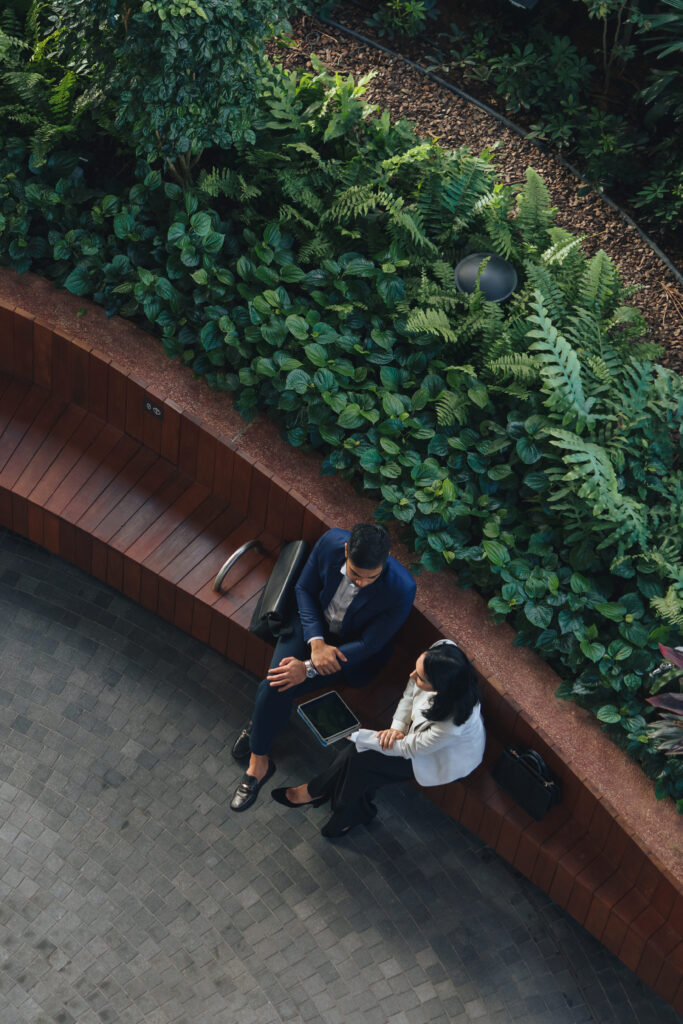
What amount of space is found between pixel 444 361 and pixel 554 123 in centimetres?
240

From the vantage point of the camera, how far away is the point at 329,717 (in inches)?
192

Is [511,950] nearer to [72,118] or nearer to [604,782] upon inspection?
[604,782]

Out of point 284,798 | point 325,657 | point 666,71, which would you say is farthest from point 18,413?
point 666,71

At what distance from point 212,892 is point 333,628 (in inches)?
58.3

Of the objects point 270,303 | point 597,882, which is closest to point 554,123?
point 270,303

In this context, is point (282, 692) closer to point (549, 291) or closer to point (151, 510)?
point (151, 510)

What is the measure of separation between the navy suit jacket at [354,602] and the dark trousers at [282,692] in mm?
77

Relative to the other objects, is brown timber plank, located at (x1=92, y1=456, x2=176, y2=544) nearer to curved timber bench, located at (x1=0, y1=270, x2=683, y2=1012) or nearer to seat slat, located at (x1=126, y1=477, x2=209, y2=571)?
curved timber bench, located at (x1=0, y1=270, x2=683, y2=1012)

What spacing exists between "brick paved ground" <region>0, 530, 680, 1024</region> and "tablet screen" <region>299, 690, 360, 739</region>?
0.54 m

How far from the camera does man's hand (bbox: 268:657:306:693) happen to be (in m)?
4.70

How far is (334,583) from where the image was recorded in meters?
4.72

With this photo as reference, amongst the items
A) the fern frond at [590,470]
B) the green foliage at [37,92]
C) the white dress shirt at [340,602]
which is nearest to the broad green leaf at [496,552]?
the fern frond at [590,470]

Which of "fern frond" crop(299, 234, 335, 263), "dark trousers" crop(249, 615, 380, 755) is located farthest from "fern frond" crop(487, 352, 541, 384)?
"dark trousers" crop(249, 615, 380, 755)

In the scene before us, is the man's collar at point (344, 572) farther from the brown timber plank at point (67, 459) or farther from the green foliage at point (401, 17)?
the green foliage at point (401, 17)
